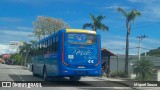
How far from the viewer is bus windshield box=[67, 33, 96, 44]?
2414 centimetres

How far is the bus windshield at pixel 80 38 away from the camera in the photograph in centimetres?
2414

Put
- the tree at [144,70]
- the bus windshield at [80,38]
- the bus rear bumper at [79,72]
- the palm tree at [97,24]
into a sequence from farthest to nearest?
the palm tree at [97,24], the tree at [144,70], the bus windshield at [80,38], the bus rear bumper at [79,72]

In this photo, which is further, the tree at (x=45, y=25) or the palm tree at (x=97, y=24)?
the tree at (x=45, y=25)

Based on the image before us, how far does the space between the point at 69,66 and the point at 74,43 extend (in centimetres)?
147

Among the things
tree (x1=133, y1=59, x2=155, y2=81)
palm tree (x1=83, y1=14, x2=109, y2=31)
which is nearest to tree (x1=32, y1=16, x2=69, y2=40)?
palm tree (x1=83, y1=14, x2=109, y2=31)

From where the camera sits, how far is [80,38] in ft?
79.9

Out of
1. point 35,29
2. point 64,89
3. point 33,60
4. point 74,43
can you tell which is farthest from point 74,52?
point 35,29

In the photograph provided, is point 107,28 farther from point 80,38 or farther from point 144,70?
point 80,38

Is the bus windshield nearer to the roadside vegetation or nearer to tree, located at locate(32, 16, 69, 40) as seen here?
the roadside vegetation

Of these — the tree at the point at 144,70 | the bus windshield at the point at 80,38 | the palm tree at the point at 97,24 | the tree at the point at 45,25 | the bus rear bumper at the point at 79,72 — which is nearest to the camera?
the bus rear bumper at the point at 79,72

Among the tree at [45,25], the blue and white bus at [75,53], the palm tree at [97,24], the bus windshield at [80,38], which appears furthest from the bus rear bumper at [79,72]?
the tree at [45,25]

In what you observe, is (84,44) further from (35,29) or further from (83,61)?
(35,29)

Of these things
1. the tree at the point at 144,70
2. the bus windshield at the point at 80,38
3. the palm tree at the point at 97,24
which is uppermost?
the palm tree at the point at 97,24

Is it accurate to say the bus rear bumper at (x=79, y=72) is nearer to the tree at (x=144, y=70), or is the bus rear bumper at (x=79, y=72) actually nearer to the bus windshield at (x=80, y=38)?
the bus windshield at (x=80, y=38)
